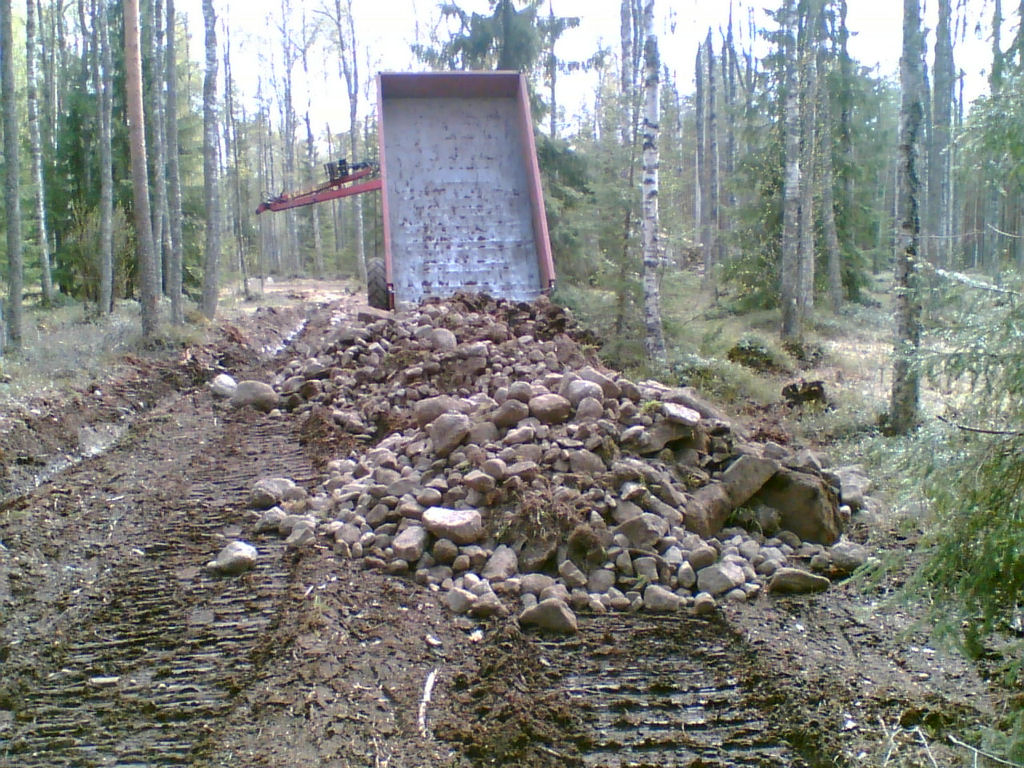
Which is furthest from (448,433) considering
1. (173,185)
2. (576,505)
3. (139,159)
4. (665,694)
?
(173,185)

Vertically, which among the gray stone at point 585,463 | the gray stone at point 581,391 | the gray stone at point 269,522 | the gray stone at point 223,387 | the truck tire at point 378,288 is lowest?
the gray stone at point 269,522

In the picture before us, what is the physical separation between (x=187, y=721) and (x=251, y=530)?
2.43 m

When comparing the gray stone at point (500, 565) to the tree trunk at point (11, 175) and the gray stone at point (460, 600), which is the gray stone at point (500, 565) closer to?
the gray stone at point (460, 600)

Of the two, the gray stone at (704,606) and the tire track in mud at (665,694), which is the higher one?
the gray stone at (704,606)

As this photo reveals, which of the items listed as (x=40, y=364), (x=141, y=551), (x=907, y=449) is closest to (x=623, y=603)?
(x=907, y=449)

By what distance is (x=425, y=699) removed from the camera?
375 cm

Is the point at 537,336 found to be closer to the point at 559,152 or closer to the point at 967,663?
the point at 967,663

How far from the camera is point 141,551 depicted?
18.3ft

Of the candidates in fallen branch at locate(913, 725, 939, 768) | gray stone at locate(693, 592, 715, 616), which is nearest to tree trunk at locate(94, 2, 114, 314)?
gray stone at locate(693, 592, 715, 616)

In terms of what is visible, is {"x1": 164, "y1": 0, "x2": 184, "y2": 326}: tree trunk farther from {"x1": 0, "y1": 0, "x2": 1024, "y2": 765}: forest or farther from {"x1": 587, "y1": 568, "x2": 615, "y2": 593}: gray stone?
{"x1": 587, "y1": 568, "x2": 615, "y2": 593}: gray stone

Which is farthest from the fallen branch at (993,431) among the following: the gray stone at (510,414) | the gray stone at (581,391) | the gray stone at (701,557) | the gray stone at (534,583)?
the gray stone at (510,414)

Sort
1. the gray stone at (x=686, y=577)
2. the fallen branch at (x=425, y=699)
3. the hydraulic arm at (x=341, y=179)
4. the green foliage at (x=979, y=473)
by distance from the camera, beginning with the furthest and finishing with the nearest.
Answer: the hydraulic arm at (x=341, y=179) → the gray stone at (x=686, y=577) → the fallen branch at (x=425, y=699) → the green foliage at (x=979, y=473)

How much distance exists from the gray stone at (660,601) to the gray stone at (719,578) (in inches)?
9.0

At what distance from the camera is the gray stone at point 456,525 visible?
17.5 ft
